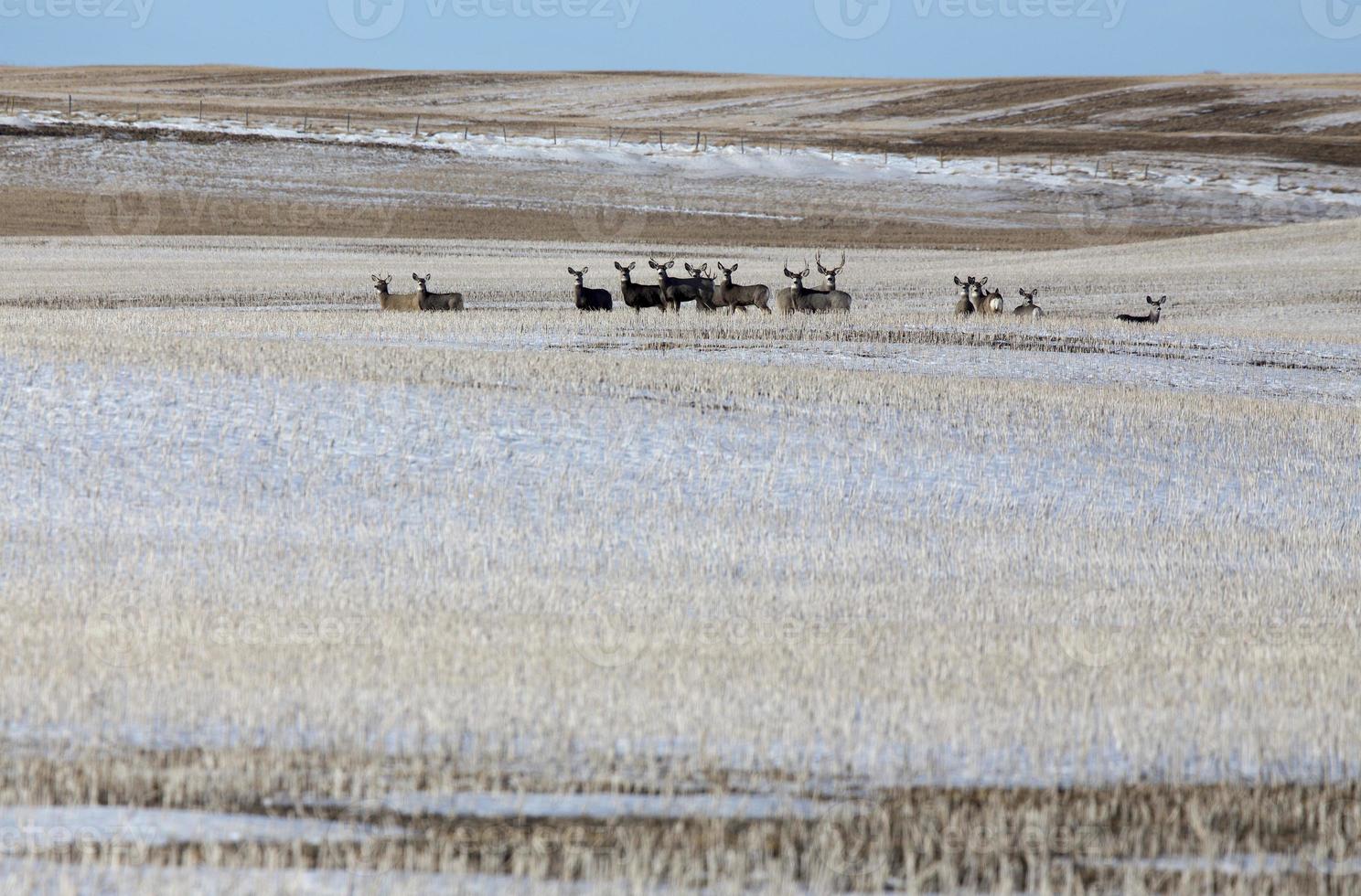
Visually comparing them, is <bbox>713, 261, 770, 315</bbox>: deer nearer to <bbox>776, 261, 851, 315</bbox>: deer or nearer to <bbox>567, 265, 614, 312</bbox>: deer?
<bbox>776, 261, 851, 315</bbox>: deer

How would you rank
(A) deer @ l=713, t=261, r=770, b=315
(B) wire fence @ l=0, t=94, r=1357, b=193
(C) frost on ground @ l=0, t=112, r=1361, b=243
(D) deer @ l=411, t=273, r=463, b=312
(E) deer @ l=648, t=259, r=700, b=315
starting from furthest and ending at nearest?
1. (B) wire fence @ l=0, t=94, r=1357, b=193
2. (C) frost on ground @ l=0, t=112, r=1361, b=243
3. (D) deer @ l=411, t=273, r=463, b=312
4. (A) deer @ l=713, t=261, r=770, b=315
5. (E) deer @ l=648, t=259, r=700, b=315

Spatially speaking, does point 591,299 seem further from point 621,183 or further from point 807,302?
point 621,183

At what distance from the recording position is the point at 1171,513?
13.8 m

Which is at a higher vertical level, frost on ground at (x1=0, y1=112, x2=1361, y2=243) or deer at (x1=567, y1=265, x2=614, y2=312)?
frost on ground at (x1=0, y1=112, x2=1361, y2=243)

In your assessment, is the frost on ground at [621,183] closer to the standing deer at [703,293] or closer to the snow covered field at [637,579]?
the standing deer at [703,293]

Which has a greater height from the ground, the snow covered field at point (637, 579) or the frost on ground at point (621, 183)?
the frost on ground at point (621, 183)

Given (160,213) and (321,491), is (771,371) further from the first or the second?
(160,213)

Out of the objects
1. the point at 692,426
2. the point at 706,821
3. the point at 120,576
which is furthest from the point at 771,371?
the point at 706,821
